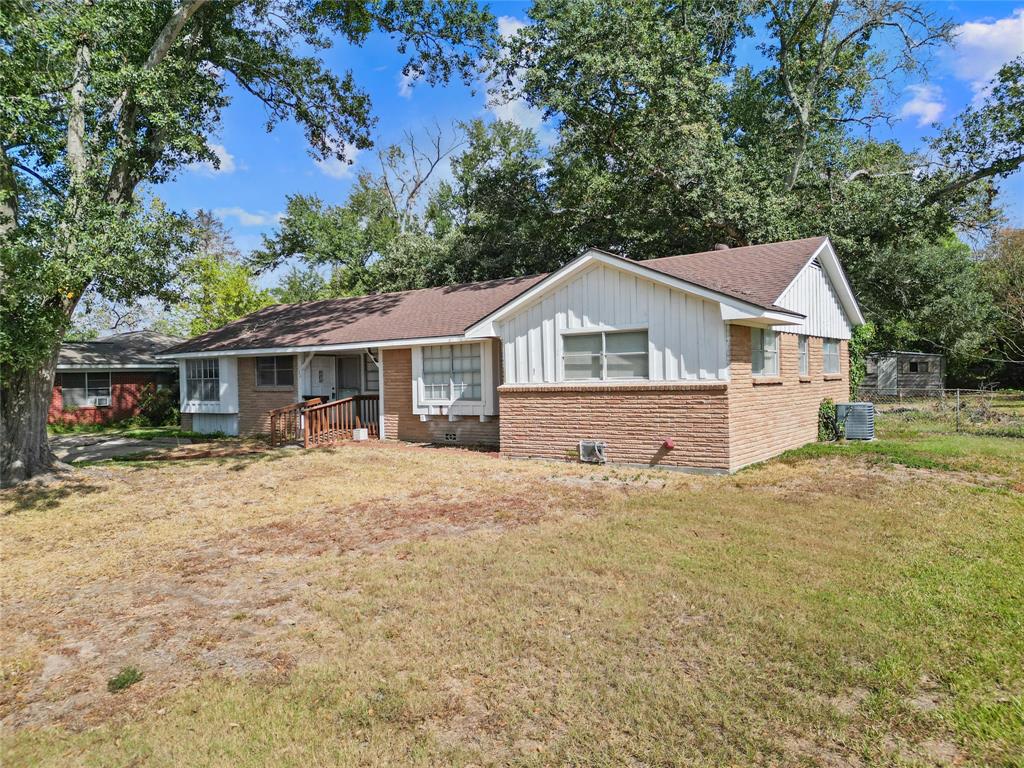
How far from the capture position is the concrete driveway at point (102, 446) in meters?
14.4

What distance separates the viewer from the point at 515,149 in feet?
113

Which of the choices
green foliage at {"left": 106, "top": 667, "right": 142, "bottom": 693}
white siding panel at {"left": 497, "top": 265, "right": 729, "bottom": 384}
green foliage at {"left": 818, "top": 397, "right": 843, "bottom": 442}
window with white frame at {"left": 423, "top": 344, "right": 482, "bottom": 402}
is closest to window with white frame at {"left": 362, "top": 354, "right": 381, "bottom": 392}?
window with white frame at {"left": 423, "top": 344, "right": 482, "bottom": 402}

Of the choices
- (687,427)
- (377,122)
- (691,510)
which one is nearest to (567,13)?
(377,122)

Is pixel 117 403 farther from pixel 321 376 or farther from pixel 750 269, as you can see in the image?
pixel 750 269

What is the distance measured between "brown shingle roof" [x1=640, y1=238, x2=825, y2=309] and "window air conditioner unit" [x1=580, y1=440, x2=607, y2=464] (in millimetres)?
3439

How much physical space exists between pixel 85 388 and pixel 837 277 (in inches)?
1034

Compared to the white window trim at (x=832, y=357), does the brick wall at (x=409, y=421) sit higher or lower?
lower

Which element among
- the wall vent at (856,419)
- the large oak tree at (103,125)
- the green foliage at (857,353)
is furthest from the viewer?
the green foliage at (857,353)

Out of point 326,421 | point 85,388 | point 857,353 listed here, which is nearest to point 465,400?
point 326,421

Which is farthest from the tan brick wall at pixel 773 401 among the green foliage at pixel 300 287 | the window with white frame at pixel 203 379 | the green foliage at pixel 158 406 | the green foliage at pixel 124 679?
the green foliage at pixel 300 287

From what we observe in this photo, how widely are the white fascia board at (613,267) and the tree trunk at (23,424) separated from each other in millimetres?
8063

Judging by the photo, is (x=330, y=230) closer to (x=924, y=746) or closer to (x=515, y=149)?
(x=515, y=149)

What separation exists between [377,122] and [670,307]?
10842 millimetres

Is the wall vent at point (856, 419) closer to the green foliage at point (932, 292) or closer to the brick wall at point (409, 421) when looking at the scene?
the brick wall at point (409, 421)
